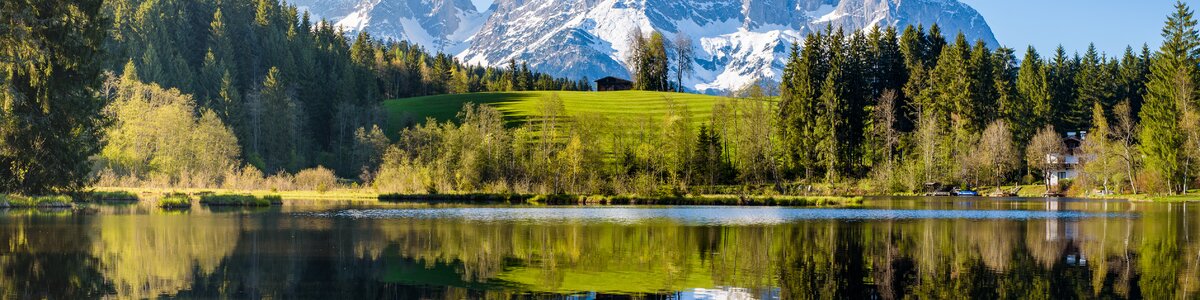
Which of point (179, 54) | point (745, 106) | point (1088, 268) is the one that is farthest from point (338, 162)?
point (1088, 268)

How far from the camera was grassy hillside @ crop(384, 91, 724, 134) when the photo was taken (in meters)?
131

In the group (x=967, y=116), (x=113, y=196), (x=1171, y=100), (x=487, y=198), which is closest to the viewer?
(x=113, y=196)

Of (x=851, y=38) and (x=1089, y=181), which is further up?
(x=851, y=38)

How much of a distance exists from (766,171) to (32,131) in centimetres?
6408

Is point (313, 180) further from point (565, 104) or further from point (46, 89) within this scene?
point (565, 104)

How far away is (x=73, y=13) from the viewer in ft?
170

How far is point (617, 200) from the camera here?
70625mm

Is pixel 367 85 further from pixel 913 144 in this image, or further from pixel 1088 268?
pixel 1088 268

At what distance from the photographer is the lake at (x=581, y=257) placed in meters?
22.6

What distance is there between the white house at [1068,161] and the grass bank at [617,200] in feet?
136

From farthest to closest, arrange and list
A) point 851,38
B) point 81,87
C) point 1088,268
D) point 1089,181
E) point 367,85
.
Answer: point 367,85 < point 851,38 < point 1089,181 < point 81,87 < point 1088,268

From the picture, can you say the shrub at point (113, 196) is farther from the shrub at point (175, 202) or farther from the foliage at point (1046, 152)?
the foliage at point (1046, 152)

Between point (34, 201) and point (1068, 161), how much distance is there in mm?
96860

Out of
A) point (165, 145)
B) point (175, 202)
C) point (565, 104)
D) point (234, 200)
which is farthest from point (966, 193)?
point (165, 145)
